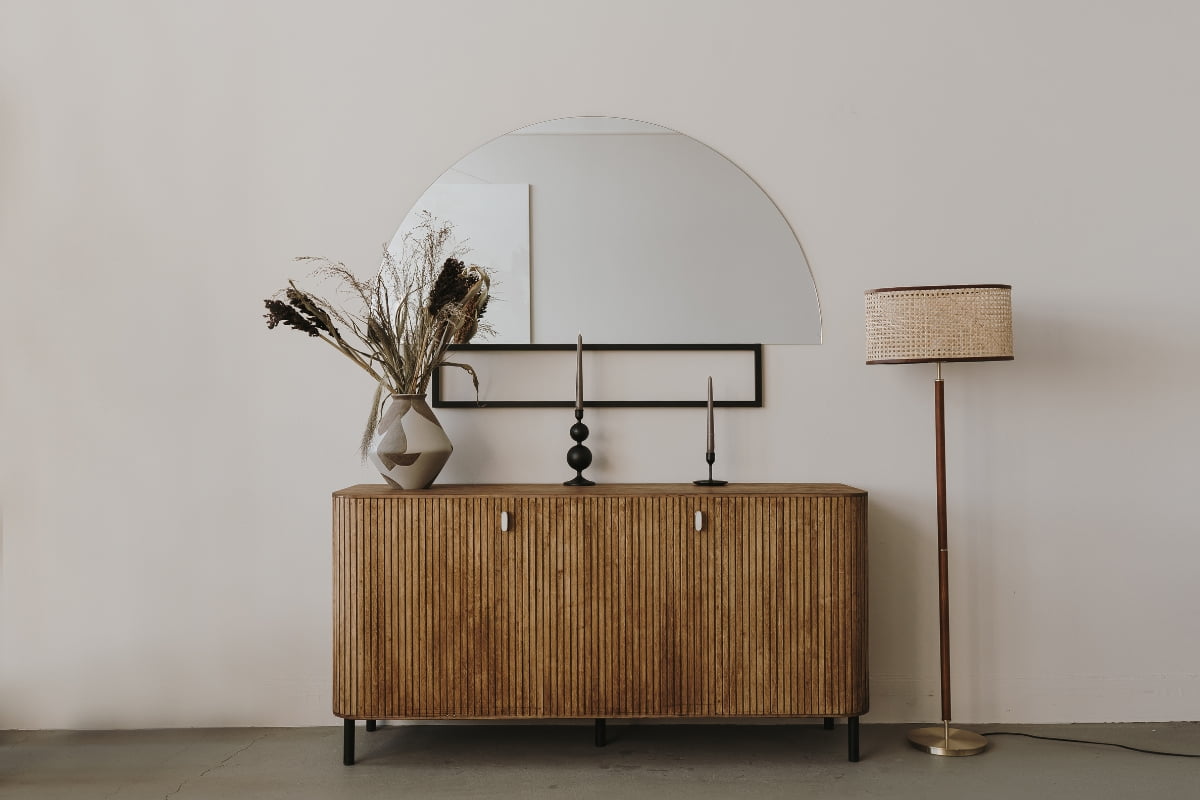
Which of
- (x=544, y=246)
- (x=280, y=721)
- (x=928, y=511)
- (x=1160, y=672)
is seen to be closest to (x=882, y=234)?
(x=928, y=511)

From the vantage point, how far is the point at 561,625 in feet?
8.10

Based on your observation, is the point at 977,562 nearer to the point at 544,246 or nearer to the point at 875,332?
the point at 875,332

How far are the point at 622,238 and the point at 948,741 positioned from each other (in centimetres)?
181

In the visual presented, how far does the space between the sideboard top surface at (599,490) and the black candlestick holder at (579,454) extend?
0.14 ft

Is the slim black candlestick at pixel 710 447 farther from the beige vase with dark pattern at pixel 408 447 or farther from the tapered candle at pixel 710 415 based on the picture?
the beige vase with dark pattern at pixel 408 447

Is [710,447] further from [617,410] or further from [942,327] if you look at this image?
[942,327]

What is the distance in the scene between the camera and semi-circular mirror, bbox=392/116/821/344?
288 centimetres

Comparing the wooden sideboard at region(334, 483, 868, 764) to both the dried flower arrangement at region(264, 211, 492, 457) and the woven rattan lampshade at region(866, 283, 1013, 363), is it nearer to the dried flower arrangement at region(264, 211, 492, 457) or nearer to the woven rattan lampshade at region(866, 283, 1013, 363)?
the dried flower arrangement at region(264, 211, 492, 457)

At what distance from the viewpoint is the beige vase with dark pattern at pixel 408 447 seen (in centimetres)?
257

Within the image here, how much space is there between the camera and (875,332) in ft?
8.45

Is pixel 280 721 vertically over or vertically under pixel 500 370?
under

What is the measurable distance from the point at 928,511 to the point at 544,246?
59.3 inches

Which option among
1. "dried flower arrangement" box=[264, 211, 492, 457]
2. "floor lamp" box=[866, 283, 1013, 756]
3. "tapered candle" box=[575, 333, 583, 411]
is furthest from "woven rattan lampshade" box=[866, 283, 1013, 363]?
"dried flower arrangement" box=[264, 211, 492, 457]

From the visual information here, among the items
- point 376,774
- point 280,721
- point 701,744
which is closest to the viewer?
point 376,774
